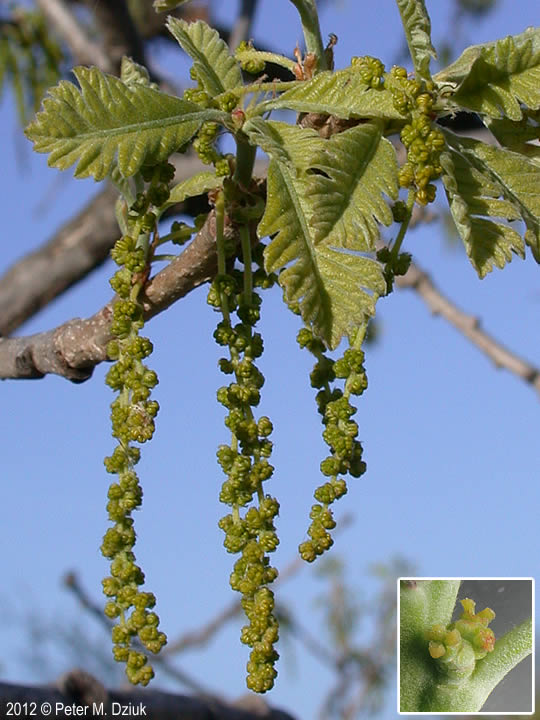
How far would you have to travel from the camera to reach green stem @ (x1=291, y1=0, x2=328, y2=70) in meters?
1.15

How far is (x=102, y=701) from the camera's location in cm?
204

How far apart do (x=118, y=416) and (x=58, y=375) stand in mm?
679

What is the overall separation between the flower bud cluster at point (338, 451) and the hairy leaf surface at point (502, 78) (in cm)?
31

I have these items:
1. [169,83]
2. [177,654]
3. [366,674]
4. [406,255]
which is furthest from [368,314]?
[366,674]

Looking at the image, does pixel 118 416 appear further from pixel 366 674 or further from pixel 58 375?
pixel 366 674

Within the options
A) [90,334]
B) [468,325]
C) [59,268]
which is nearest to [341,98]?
[90,334]

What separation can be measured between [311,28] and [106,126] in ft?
0.97

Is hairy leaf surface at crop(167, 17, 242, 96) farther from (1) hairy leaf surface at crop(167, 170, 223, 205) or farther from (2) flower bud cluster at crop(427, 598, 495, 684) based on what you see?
(2) flower bud cluster at crop(427, 598, 495, 684)

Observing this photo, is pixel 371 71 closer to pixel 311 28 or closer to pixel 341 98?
pixel 341 98

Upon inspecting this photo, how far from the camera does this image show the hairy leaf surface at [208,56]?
3.73ft

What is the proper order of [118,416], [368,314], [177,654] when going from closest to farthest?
1. [368,314]
2. [118,416]
3. [177,654]

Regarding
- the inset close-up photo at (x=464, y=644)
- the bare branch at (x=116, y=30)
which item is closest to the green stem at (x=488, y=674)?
the inset close-up photo at (x=464, y=644)

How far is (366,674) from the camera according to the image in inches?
139

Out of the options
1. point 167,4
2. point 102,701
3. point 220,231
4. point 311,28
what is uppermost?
point 167,4
